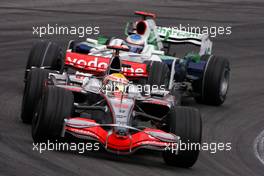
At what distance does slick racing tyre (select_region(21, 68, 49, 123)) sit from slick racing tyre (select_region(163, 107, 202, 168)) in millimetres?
2458

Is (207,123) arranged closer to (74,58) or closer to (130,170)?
(74,58)

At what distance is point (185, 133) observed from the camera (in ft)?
48.6

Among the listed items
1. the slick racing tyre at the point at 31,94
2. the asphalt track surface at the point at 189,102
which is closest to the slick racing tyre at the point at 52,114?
the asphalt track surface at the point at 189,102

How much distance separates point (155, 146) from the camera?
577 inches

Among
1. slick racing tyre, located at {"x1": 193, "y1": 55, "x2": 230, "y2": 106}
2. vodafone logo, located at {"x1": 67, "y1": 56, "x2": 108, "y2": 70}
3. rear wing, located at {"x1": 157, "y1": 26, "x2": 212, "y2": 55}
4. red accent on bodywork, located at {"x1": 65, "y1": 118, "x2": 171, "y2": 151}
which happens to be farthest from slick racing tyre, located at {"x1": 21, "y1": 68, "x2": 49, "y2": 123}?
rear wing, located at {"x1": 157, "y1": 26, "x2": 212, "y2": 55}

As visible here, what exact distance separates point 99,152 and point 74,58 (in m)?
3.21

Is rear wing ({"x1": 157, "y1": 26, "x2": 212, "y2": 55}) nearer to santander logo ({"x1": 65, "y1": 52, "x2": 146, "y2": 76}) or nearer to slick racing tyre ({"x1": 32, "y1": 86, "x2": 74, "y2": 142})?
santander logo ({"x1": 65, "y1": 52, "x2": 146, "y2": 76})

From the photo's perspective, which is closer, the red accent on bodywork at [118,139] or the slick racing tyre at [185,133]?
the red accent on bodywork at [118,139]

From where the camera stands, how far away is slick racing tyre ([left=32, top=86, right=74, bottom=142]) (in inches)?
579

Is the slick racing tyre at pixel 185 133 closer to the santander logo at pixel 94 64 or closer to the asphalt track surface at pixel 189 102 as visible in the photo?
the asphalt track surface at pixel 189 102

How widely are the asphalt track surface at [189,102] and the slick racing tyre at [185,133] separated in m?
0.14

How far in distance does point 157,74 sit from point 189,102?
2.63 metres

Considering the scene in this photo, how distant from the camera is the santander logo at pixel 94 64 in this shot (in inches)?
702

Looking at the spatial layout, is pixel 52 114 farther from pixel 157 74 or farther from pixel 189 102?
pixel 189 102
